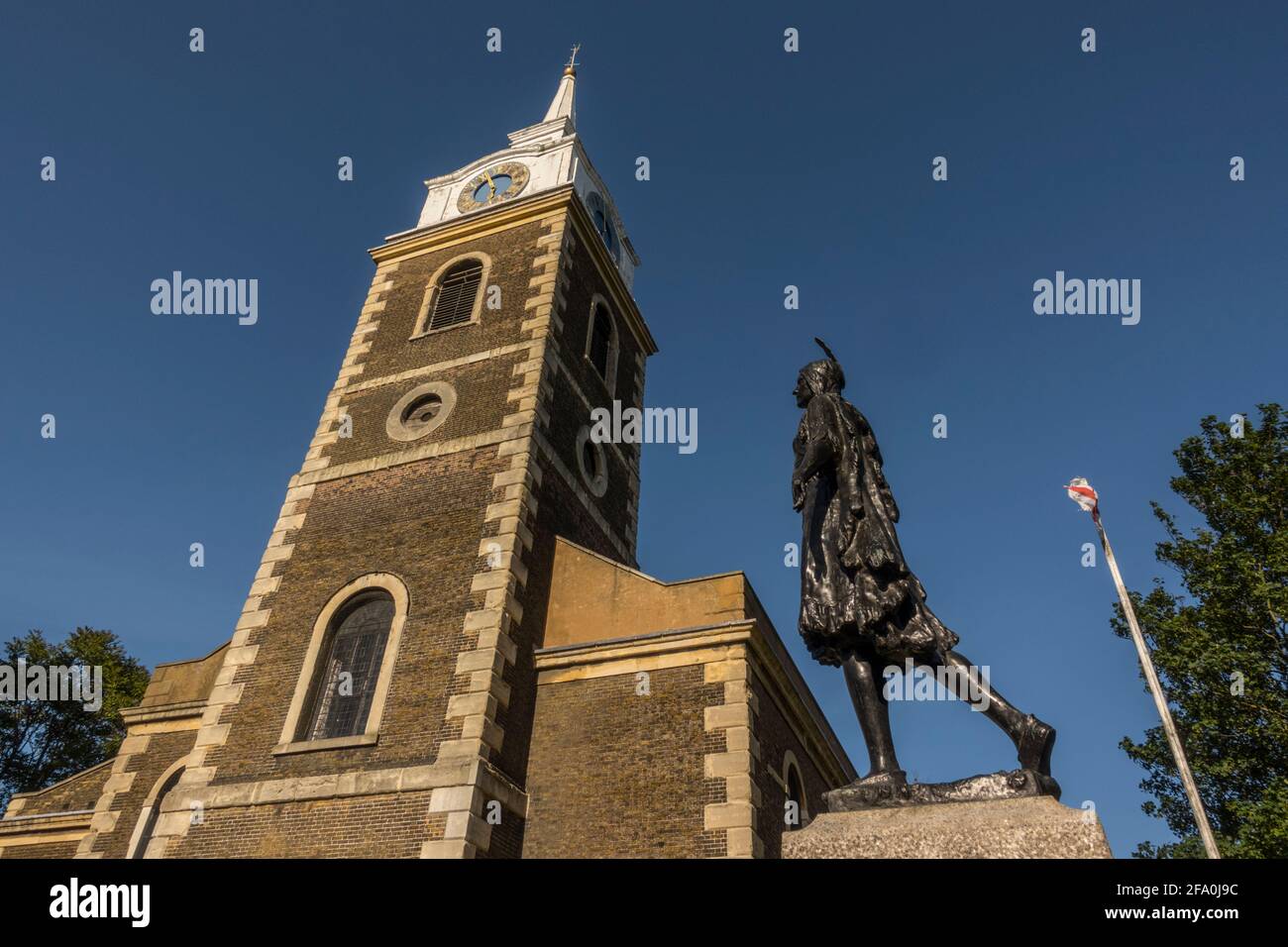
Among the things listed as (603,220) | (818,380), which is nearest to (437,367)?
(603,220)

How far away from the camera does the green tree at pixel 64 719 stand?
30.7 metres

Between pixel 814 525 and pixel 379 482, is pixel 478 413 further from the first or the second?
pixel 814 525

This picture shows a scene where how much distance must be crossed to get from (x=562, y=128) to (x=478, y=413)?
500 inches

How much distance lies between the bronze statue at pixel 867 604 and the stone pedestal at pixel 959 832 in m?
0.22

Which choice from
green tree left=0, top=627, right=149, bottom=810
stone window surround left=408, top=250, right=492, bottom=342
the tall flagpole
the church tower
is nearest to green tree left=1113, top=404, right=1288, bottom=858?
the tall flagpole

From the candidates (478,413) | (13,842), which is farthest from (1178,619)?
(13,842)

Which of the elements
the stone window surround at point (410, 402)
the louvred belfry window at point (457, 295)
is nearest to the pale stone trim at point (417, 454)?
the stone window surround at point (410, 402)

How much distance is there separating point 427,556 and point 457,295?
780 centimetres

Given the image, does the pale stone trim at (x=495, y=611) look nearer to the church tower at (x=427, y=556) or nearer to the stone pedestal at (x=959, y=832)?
the church tower at (x=427, y=556)

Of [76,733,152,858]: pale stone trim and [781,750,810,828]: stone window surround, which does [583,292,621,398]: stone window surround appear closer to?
[781,750,810,828]: stone window surround

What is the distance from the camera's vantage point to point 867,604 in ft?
20.2

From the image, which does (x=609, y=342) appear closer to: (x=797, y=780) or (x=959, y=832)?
(x=797, y=780)

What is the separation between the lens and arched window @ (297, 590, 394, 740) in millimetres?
13180
